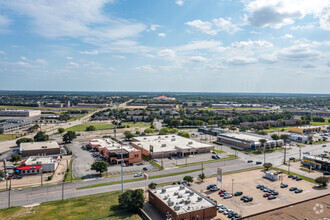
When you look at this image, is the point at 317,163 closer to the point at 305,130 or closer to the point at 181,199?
the point at 181,199

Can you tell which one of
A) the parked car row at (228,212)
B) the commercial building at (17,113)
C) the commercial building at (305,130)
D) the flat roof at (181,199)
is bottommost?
the parked car row at (228,212)

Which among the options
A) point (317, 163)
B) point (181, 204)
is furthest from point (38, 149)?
point (317, 163)

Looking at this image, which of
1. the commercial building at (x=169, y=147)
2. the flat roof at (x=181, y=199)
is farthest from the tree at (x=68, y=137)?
the flat roof at (x=181, y=199)

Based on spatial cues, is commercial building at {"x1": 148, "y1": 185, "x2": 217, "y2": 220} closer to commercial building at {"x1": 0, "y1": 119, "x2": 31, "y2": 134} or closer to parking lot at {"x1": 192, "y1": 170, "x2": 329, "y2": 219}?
parking lot at {"x1": 192, "y1": 170, "x2": 329, "y2": 219}

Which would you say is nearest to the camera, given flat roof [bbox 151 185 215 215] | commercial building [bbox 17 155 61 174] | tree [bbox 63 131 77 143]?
flat roof [bbox 151 185 215 215]

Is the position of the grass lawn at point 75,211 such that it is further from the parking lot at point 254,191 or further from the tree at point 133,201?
the parking lot at point 254,191

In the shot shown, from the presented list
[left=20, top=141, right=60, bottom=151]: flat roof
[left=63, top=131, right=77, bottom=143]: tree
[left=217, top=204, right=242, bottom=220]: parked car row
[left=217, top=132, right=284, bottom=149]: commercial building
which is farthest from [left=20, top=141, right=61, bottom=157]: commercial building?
[left=217, top=132, right=284, bottom=149]: commercial building

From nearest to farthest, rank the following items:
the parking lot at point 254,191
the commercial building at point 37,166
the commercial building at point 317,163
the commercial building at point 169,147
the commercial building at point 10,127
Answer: the parking lot at point 254,191
the commercial building at point 37,166
the commercial building at point 317,163
the commercial building at point 169,147
the commercial building at point 10,127
